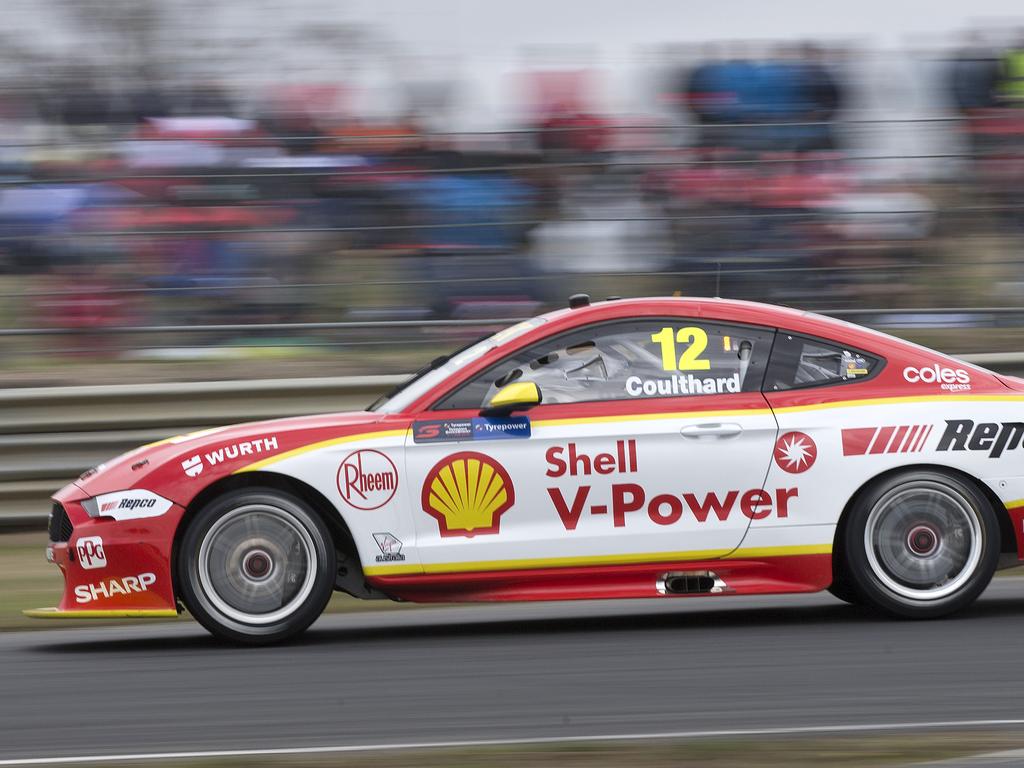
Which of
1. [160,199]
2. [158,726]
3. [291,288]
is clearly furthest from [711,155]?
[158,726]

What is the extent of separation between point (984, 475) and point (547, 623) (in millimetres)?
2000

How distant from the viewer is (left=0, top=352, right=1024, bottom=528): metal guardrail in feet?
31.7

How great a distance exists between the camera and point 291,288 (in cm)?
1002

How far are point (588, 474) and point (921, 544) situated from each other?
55.8 inches

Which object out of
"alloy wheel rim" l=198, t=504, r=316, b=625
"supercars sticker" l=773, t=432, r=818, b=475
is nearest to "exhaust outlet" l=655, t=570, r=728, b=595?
"supercars sticker" l=773, t=432, r=818, b=475

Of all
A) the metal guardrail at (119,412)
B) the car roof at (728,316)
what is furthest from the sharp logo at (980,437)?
the metal guardrail at (119,412)

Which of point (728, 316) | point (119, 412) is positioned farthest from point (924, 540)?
point (119, 412)

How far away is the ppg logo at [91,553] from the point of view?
20.0 ft

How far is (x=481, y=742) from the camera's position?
4.50m

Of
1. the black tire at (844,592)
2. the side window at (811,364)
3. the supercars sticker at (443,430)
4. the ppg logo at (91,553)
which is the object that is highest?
the side window at (811,364)

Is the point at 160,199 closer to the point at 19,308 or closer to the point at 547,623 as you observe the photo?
the point at 19,308

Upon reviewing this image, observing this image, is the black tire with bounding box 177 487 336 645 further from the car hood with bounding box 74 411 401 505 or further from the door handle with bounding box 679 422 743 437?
the door handle with bounding box 679 422 743 437

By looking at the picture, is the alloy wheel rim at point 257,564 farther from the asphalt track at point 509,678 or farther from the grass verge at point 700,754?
the grass verge at point 700,754

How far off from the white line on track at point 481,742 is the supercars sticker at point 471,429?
1845 mm
